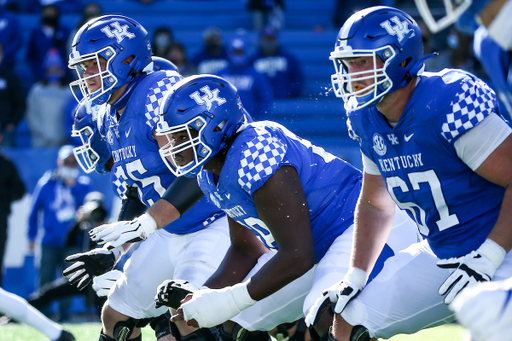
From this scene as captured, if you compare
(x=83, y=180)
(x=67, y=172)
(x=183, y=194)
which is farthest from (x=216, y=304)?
(x=83, y=180)

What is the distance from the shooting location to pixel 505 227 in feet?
8.66

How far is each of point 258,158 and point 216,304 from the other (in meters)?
0.63

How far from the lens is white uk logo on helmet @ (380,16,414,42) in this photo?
112 inches

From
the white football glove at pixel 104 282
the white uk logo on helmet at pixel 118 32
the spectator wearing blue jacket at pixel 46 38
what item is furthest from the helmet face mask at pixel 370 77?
the spectator wearing blue jacket at pixel 46 38

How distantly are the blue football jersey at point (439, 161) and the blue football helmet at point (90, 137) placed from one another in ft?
5.93

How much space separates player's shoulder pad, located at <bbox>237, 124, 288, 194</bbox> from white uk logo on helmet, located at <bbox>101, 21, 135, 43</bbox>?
4.07 feet

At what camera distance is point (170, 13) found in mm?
10453

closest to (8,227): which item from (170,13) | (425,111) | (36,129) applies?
(36,129)

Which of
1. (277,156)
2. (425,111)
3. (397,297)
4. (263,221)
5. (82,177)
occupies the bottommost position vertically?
(82,177)

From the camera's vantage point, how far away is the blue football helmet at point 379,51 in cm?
280

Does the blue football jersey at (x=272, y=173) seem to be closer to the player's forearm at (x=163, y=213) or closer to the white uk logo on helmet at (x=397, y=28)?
the player's forearm at (x=163, y=213)

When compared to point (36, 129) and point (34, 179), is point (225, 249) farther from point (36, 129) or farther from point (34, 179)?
point (36, 129)

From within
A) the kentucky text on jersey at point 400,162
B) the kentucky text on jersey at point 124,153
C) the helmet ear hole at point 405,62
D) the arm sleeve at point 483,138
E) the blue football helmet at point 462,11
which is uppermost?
the blue football helmet at point 462,11

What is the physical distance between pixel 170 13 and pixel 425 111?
8205mm
